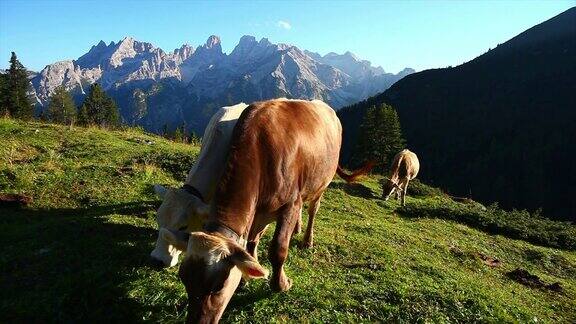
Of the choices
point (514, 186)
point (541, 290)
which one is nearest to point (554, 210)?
point (514, 186)

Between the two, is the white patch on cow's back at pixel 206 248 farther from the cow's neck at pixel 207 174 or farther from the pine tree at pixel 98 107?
the pine tree at pixel 98 107

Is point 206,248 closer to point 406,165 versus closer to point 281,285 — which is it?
point 281,285

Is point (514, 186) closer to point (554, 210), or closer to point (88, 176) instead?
point (554, 210)

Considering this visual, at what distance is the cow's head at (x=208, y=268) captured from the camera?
5.16 metres

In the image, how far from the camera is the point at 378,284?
9.56m

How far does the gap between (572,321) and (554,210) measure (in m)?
127

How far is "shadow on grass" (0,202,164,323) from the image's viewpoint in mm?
7410

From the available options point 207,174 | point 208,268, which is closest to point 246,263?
point 208,268

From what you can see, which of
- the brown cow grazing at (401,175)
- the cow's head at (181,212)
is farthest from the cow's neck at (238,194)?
the brown cow grazing at (401,175)

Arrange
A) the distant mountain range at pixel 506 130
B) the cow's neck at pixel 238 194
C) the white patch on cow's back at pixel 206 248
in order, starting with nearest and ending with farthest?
the white patch on cow's back at pixel 206 248, the cow's neck at pixel 238 194, the distant mountain range at pixel 506 130

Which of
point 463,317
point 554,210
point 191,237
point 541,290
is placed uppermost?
point 191,237

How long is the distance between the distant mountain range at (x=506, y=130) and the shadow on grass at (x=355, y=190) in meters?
112

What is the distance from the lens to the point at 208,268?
5172mm

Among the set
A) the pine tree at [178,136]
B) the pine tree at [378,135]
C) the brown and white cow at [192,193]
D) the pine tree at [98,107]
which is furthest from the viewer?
the pine tree at [98,107]
